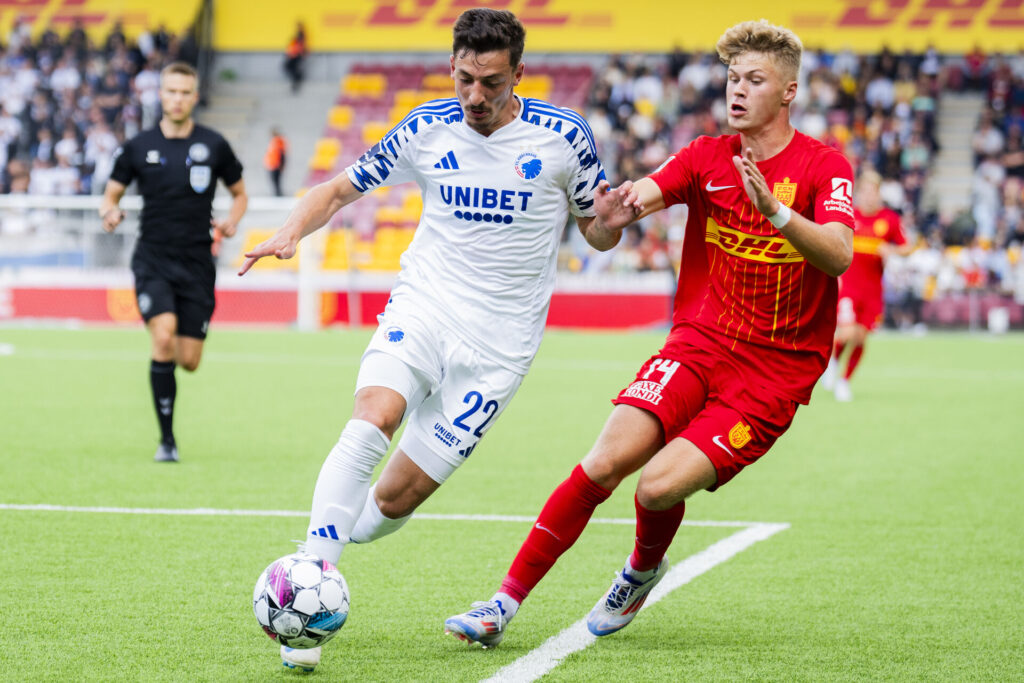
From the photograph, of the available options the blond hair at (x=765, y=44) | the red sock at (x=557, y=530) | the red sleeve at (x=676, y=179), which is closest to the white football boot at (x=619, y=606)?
the red sock at (x=557, y=530)

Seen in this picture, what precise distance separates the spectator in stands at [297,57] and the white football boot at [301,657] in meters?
30.8

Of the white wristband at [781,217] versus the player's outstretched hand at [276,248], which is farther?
the player's outstretched hand at [276,248]

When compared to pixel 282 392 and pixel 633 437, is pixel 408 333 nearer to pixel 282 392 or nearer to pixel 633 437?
pixel 633 437

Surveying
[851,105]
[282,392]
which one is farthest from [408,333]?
[851,105]

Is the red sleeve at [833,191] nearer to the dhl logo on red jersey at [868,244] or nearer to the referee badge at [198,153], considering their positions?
the referee badge at [198,153]

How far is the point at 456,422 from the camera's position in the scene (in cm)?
469

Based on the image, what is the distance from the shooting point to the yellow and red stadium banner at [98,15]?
34.7 m

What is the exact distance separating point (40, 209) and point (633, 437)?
2127 centimetres

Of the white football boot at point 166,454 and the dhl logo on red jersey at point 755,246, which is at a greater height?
the dhl logo on red jersey at point 755,246

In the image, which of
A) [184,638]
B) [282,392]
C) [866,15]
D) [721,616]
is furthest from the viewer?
[866,15]

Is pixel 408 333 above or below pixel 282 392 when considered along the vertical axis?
above

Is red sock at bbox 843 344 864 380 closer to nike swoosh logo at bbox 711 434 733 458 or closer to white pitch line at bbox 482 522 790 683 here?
white pitch line at bbox 482 522 790 683

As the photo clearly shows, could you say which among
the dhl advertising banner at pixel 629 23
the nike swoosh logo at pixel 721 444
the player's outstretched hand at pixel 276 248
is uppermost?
the dhl advertising banner at pixel 629 23

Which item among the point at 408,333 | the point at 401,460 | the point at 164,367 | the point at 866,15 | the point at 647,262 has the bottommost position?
the point at 647,262
